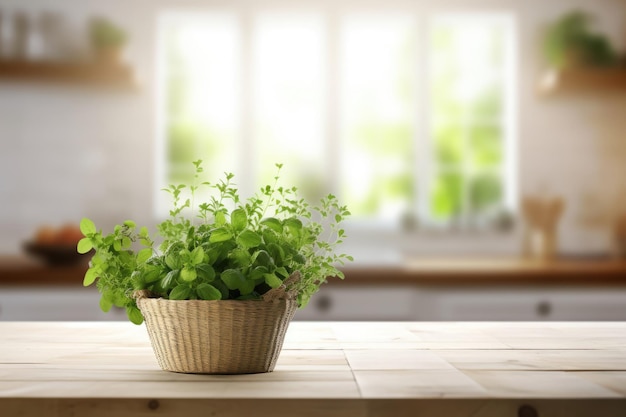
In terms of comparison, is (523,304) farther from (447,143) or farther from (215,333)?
(215,333)

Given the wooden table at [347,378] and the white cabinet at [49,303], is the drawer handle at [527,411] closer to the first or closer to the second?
the wooden table at [347,378]

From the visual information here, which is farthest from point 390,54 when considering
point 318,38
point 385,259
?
point 385,259

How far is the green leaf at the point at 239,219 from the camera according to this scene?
1.08m

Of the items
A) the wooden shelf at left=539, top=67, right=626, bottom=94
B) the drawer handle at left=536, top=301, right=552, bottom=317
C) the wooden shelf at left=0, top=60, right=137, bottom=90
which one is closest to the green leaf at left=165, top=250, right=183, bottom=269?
the drawer handle at left=536, top=301, right=552, bottom=317

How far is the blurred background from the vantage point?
3.93 meters

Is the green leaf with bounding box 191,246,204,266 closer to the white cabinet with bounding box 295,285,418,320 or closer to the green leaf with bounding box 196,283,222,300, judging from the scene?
the green leaf with bounding box 196,283,222,300

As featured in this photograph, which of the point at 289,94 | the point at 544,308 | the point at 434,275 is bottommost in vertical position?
the point at 544,308

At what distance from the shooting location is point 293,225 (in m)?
1.12

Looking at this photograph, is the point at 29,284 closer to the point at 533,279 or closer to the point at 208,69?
the point at 208,69

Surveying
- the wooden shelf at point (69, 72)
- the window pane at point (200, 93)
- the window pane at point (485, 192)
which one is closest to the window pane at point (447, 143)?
the window pane at point (485, 192)

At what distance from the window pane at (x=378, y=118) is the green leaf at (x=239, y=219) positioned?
9.90 ft

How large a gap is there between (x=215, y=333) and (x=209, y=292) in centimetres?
6

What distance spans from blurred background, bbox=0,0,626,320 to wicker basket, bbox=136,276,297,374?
2.73 meters

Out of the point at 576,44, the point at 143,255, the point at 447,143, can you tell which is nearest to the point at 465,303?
the point at 447,143
